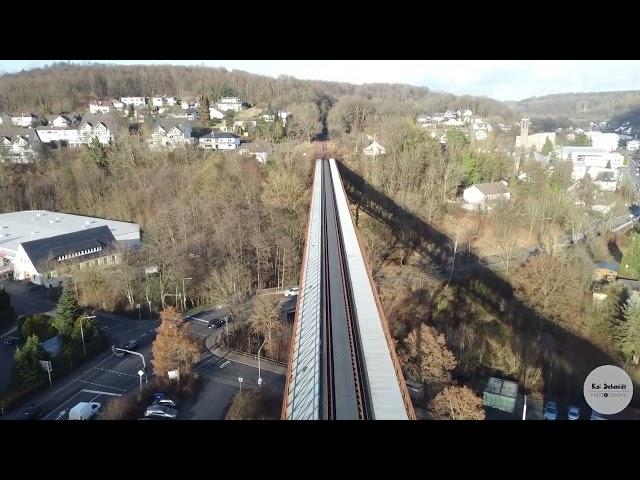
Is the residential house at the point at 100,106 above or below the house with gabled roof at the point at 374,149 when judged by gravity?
above

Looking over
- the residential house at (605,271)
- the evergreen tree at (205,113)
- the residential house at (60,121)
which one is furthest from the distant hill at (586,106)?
the residential house at (60,121)

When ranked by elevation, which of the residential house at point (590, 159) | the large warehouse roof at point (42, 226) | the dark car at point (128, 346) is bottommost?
the dark car at point (128, 346)

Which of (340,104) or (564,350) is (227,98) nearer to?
(340,104)

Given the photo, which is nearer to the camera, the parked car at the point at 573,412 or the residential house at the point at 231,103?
the parked car at the point at 573,412

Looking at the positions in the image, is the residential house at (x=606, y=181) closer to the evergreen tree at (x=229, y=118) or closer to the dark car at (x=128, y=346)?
the dark car at (x=128, y=346)

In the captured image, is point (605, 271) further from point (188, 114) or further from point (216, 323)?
point (188, 114)

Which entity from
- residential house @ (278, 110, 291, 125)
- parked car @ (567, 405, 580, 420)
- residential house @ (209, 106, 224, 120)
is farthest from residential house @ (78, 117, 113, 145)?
parked car @ (567, 405, 580, 420)
